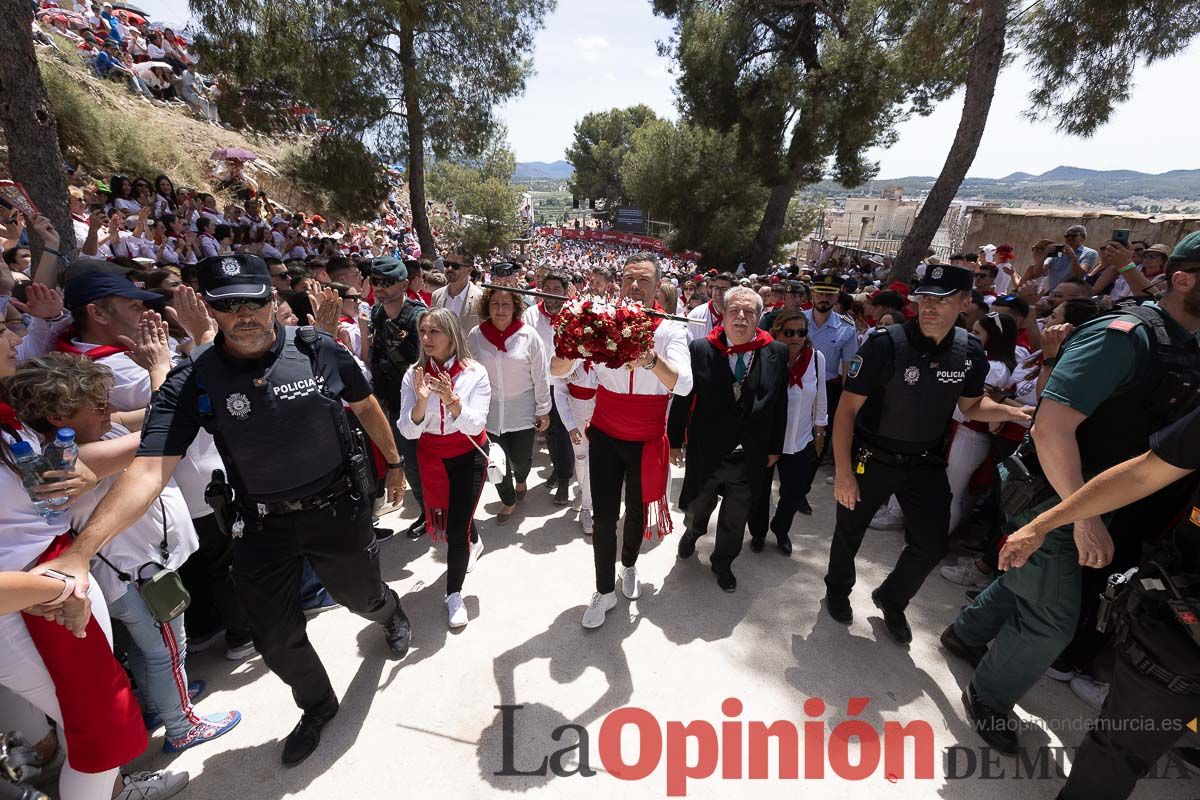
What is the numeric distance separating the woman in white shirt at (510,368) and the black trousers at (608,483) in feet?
4.03

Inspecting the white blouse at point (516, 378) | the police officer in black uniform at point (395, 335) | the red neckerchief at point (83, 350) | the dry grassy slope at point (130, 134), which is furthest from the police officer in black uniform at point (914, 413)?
the dry grassy slope at point (130, 134)

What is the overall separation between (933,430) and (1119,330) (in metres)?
1.08

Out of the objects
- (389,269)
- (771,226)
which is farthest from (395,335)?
(771,226)

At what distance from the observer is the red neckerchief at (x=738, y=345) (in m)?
3.56

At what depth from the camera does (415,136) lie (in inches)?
543

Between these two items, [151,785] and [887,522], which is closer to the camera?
[151,785]

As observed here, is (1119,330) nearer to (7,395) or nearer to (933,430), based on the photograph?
(933,430)

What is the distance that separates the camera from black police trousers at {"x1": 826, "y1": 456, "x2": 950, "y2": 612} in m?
3.24

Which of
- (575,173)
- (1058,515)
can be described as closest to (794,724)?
(1058,515)

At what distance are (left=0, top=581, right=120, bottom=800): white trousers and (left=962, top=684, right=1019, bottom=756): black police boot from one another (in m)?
3.98

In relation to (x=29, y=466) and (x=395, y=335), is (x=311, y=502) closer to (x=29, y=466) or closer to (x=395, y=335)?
(x=29, y=466)

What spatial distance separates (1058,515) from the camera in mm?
2107

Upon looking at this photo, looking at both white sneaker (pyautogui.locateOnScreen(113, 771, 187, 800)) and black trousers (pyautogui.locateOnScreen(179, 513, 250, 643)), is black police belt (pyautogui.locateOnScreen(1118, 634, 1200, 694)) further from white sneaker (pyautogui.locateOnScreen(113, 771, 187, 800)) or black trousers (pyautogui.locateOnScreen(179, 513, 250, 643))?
black trousers (pyautogui.locateOnScreen(179, 513, 250, 643))

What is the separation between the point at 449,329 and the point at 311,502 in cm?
137
